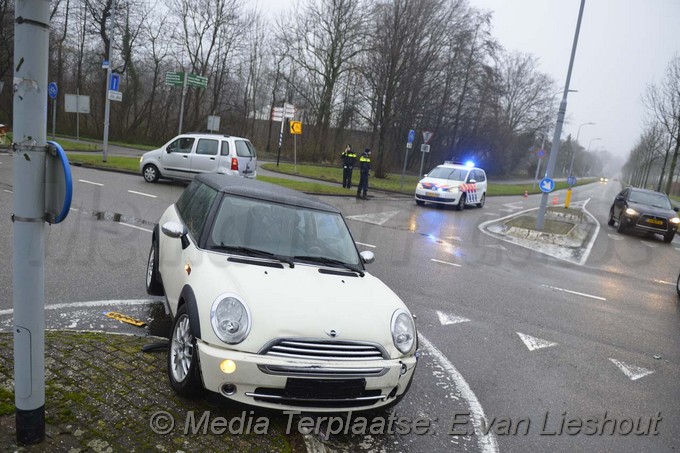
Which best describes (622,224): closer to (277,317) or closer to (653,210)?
(653,210)

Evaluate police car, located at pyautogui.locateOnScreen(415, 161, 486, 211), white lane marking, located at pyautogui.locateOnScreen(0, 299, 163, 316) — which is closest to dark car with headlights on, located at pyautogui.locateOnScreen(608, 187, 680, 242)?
police car, located at pyautogui.locateOnScreen(415, 161, 486, 211)

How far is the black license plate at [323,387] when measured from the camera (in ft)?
10.9

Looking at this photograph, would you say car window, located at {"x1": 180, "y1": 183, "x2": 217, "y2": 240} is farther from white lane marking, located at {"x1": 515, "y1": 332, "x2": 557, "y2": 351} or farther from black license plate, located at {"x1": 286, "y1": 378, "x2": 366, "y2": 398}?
white lane marking, located at {"x1": 515, "y1": 332, "x2": 557, "y2": 351}

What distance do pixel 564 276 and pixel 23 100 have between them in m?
10.4

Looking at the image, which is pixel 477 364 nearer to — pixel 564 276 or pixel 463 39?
pixel 564 276

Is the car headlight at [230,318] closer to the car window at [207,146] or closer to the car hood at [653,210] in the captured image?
the car window at [207,146]

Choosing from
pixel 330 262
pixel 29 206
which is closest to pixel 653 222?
pixel 330 262

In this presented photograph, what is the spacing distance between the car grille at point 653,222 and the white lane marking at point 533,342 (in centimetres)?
1401

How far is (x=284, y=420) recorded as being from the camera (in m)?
3.66

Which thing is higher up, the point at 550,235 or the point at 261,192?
the point at 261,192

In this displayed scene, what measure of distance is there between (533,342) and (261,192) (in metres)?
3.92

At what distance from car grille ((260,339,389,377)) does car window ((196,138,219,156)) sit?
13945 mm

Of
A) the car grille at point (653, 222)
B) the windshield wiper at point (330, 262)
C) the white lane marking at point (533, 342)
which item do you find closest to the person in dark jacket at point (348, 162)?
the car grille at point (653, 222)

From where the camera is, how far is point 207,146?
1653 centimetres
